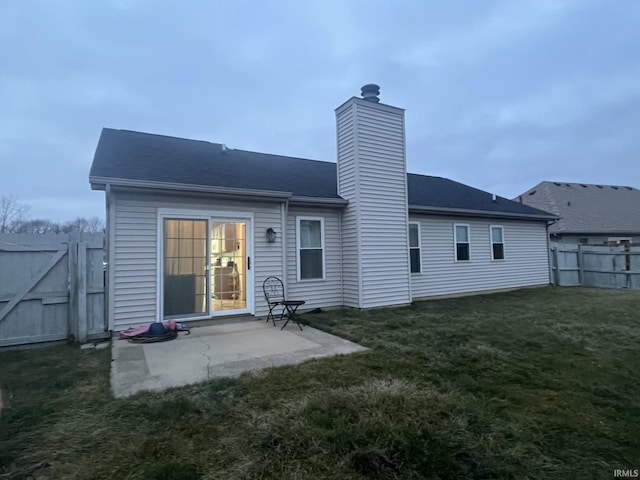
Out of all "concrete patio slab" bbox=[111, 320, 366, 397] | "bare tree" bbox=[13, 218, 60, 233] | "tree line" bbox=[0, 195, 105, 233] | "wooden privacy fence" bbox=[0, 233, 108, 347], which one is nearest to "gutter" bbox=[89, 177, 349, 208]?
"wooden privacy fence" bbox=[0, 233, 108, 347]

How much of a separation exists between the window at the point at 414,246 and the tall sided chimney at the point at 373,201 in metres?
0.78

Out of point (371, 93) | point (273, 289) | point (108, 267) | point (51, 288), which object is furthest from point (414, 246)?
point (51, 288)

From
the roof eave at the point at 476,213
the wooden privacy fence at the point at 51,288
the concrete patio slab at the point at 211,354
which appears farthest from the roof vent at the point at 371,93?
the wooden privacy fence at the point at 51,288

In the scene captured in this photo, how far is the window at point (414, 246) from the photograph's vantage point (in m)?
9.09

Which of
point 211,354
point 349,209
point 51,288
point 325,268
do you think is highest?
point 349,209

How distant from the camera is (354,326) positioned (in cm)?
592

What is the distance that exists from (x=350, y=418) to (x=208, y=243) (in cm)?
471

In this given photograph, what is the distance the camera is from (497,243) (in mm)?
10922

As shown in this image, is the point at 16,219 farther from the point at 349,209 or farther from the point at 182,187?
the point at 349,209

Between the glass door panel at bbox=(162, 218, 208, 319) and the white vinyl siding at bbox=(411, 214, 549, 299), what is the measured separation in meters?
5.60

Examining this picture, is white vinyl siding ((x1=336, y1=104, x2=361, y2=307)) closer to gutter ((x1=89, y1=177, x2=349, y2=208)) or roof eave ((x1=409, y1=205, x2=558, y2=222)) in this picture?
gutter ((x1=89, y1=177, x2=349, y2=208))

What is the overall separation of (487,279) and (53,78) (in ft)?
60.6

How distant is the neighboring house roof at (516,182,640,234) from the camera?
18567 millimetres

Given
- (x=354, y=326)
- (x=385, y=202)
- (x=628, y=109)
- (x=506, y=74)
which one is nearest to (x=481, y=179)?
(x=628, y=109)
